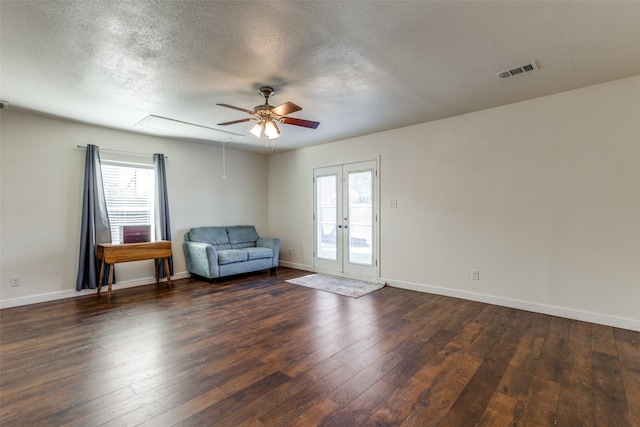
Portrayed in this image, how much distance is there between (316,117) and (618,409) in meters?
3.92

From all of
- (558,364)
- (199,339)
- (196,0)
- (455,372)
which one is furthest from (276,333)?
(196,0)

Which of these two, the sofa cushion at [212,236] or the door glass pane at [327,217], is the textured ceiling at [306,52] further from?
the sofa cushion at [212,236]

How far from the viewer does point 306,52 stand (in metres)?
2.45

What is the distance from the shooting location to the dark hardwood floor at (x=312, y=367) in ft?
5.84

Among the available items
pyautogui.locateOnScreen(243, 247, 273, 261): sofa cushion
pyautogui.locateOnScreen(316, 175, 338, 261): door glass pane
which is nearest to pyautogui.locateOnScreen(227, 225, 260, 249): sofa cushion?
pyautogui.locateOnScreen(243, 247, 273, 261): sofa cushion

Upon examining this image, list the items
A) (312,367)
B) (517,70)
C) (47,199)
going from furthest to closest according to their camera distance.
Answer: (47,199)
(517,70)
(312,367)

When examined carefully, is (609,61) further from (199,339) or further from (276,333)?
(199,339)

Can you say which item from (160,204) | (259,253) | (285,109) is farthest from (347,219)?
(160,204)

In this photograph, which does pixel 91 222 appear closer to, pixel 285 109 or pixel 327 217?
pixel 285 109

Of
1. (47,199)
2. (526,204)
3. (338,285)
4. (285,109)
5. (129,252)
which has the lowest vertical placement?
(338,285)

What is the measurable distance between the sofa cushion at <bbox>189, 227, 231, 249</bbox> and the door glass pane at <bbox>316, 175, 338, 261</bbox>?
1868 mm

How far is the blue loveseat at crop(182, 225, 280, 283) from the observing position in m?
5.01

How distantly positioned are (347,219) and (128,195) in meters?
3.77

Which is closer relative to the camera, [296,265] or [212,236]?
[212,236]
